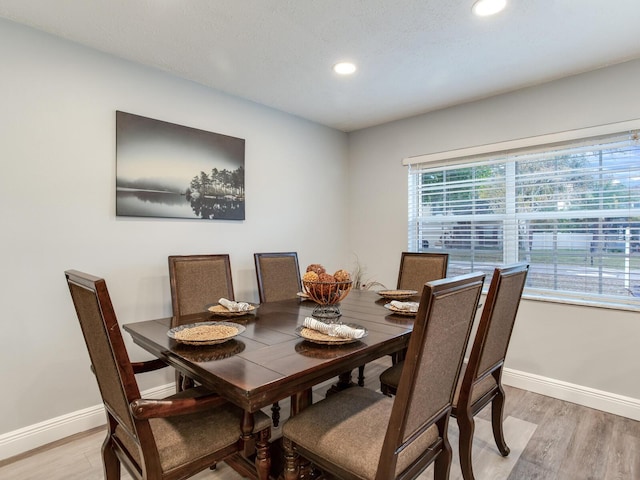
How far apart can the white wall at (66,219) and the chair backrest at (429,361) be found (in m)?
2.09

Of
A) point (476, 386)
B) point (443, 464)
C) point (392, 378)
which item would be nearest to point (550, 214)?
point (476, 386)

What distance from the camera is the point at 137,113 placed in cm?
252

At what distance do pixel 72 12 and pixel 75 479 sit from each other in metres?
2.47

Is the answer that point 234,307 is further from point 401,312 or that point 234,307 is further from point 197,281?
point 401,312

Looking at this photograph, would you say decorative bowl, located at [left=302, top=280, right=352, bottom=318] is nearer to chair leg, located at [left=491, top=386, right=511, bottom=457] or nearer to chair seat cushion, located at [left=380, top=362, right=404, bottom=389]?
chair seat cushion, located at [left=380, top=362, right=404, bottom=389]

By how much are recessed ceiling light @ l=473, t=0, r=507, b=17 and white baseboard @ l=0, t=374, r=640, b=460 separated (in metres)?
2.64

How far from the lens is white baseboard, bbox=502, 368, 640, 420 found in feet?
8.02

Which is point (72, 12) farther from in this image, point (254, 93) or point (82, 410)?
point (82, 410)

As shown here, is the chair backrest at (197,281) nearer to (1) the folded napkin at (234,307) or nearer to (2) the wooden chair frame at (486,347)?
(1) the folded napkin at (234,307)

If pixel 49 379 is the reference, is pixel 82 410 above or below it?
below

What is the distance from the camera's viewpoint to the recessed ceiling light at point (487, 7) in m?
1.84

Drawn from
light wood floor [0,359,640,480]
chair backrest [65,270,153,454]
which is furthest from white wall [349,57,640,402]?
chair backrest [65,270,153,454]

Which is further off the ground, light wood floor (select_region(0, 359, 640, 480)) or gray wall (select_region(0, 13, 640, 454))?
gray wall (select_region(0, 13, 640, 454))

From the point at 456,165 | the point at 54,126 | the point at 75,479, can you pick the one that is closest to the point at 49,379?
the point at 75,479
